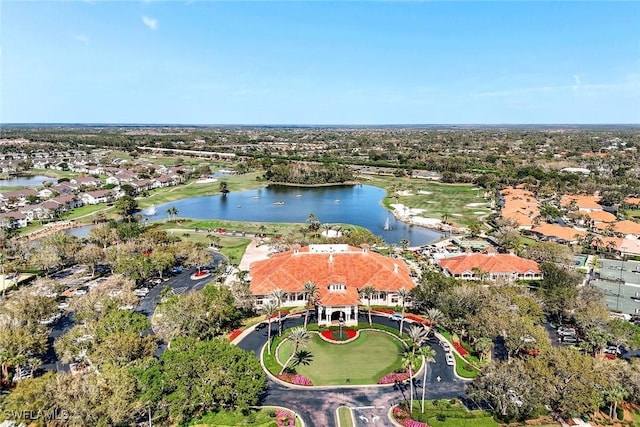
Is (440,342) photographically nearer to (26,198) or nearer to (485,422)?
(485,422)

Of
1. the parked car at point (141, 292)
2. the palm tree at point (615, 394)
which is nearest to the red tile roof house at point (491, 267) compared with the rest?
the palm tree at point (615, 394)

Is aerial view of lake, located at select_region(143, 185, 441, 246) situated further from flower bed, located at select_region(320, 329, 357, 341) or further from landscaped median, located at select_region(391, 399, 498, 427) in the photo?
landscaped median, located at select_region(391, 399, 498, 427)

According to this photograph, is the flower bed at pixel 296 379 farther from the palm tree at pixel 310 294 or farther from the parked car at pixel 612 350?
the parked car at pixel 612 350

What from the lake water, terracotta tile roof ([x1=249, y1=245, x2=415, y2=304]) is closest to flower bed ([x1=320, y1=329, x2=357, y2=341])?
terracotta tile roof ([x1=249, y1=245, x2=415, y2=304])

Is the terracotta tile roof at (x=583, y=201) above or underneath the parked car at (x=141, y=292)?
above

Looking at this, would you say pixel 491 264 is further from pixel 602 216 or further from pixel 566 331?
pixel 602 216

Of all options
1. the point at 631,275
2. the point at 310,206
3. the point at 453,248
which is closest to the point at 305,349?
the point at 453,248
